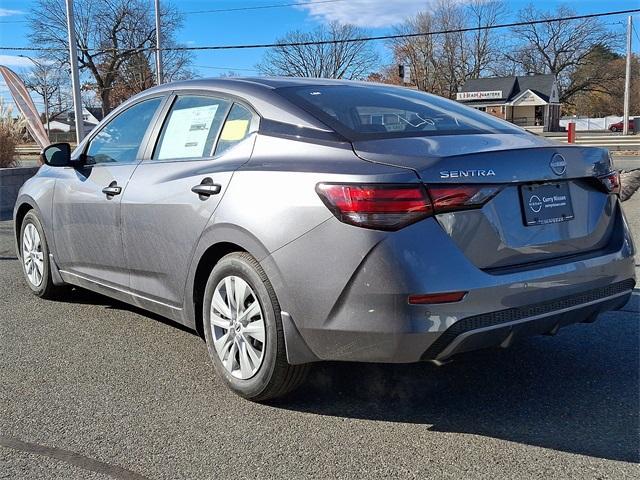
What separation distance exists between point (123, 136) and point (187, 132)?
33.3 inches

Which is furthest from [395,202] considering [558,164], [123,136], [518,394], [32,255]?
[32,255]

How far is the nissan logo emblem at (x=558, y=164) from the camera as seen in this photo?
304cm

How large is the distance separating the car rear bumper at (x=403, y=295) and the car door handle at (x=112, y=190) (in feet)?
5.17

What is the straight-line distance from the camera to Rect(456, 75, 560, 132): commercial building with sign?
221ft

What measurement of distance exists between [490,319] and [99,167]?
9.71 feet

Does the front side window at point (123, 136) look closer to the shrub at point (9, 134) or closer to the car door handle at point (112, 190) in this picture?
the car door handle at point (112, 190)

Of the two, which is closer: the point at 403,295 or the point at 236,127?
the point at 403,295

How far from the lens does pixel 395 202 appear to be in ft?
8.88

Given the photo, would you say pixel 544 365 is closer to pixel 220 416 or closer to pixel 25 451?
pixel 220 416

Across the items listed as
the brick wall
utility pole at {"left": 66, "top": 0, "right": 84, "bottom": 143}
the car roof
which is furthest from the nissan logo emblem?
utility pole at {"left": 66, "top": 0, "right": 84, "bottom": 143}

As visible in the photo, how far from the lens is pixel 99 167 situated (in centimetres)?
450

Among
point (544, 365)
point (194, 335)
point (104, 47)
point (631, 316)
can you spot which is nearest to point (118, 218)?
point (194, 335)

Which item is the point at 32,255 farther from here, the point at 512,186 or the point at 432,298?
the point at 512,186

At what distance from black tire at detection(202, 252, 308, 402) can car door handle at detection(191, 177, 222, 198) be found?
35cm
